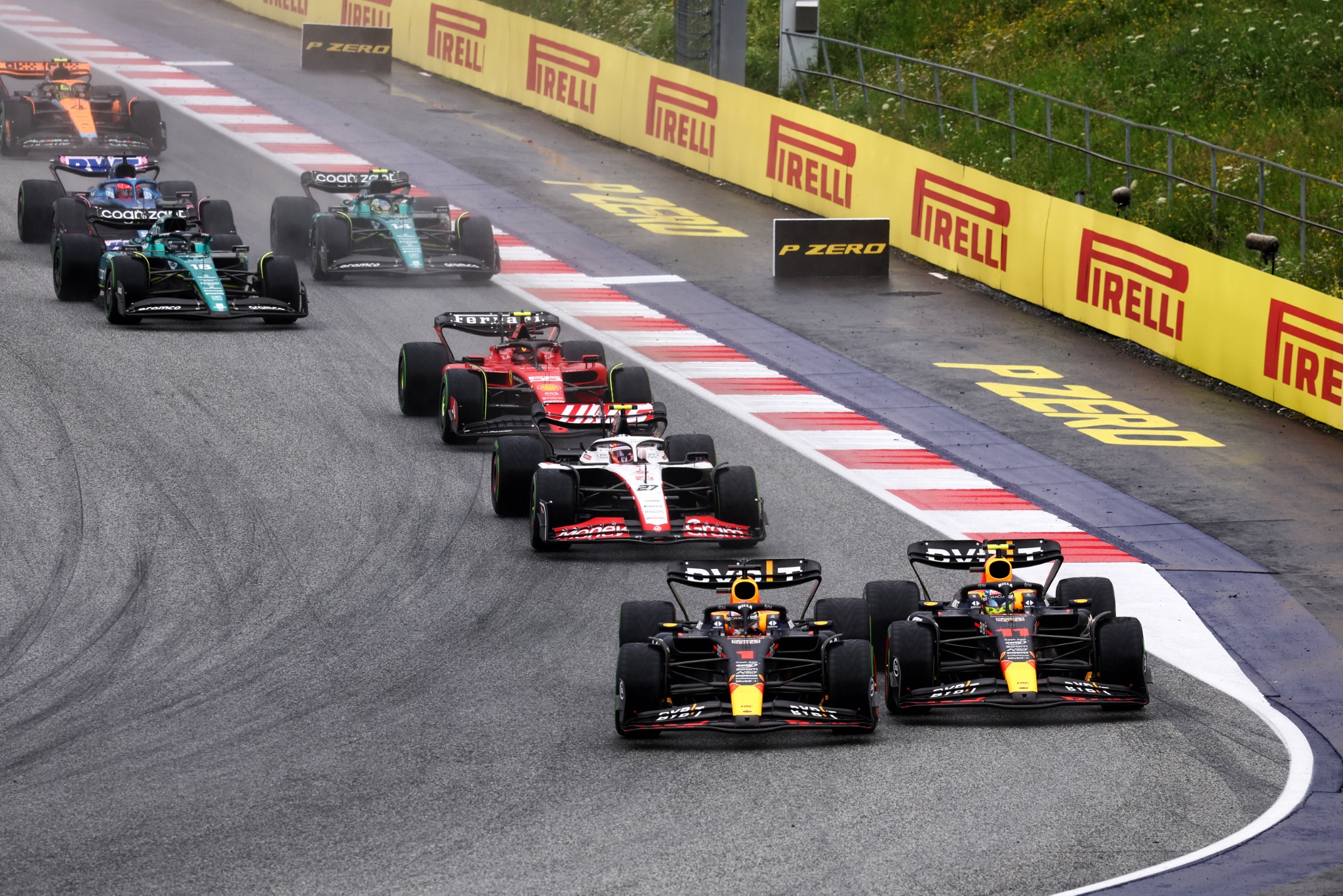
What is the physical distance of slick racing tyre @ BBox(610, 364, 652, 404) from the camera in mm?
20750

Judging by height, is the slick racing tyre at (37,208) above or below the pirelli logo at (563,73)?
below

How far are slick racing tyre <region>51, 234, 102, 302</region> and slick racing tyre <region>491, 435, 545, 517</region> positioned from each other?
9161 millimetres

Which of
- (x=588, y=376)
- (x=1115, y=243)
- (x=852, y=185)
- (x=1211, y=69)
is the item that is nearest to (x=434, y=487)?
(x=588, y=376)

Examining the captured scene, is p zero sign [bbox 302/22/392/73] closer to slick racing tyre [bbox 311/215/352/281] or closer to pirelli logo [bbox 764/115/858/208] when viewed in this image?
pirelli logo [bbox 764/115/858/208]

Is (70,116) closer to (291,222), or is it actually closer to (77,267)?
(291,222)

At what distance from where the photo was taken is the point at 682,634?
553 inches

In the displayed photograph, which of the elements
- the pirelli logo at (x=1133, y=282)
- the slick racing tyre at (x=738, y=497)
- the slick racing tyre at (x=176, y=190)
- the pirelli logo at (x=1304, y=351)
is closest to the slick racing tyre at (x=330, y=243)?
the slick racing tyre at (x=176, y=190)

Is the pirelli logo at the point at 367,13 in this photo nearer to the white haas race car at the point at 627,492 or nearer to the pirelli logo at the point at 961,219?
the pirelli logo at the point at 961,219

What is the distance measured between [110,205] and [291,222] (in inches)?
103

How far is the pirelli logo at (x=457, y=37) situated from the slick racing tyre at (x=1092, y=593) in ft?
95.5

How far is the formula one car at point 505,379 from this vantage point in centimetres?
2066

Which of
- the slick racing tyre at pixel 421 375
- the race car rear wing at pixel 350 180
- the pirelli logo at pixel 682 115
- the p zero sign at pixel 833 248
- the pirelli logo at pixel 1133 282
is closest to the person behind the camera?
the slick racing tyre at pixel 421 375

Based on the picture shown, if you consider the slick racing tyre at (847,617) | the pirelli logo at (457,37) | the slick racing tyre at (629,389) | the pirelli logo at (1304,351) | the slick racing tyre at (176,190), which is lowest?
the slick racing tyre at (847,617)

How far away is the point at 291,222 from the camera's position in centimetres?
2847
